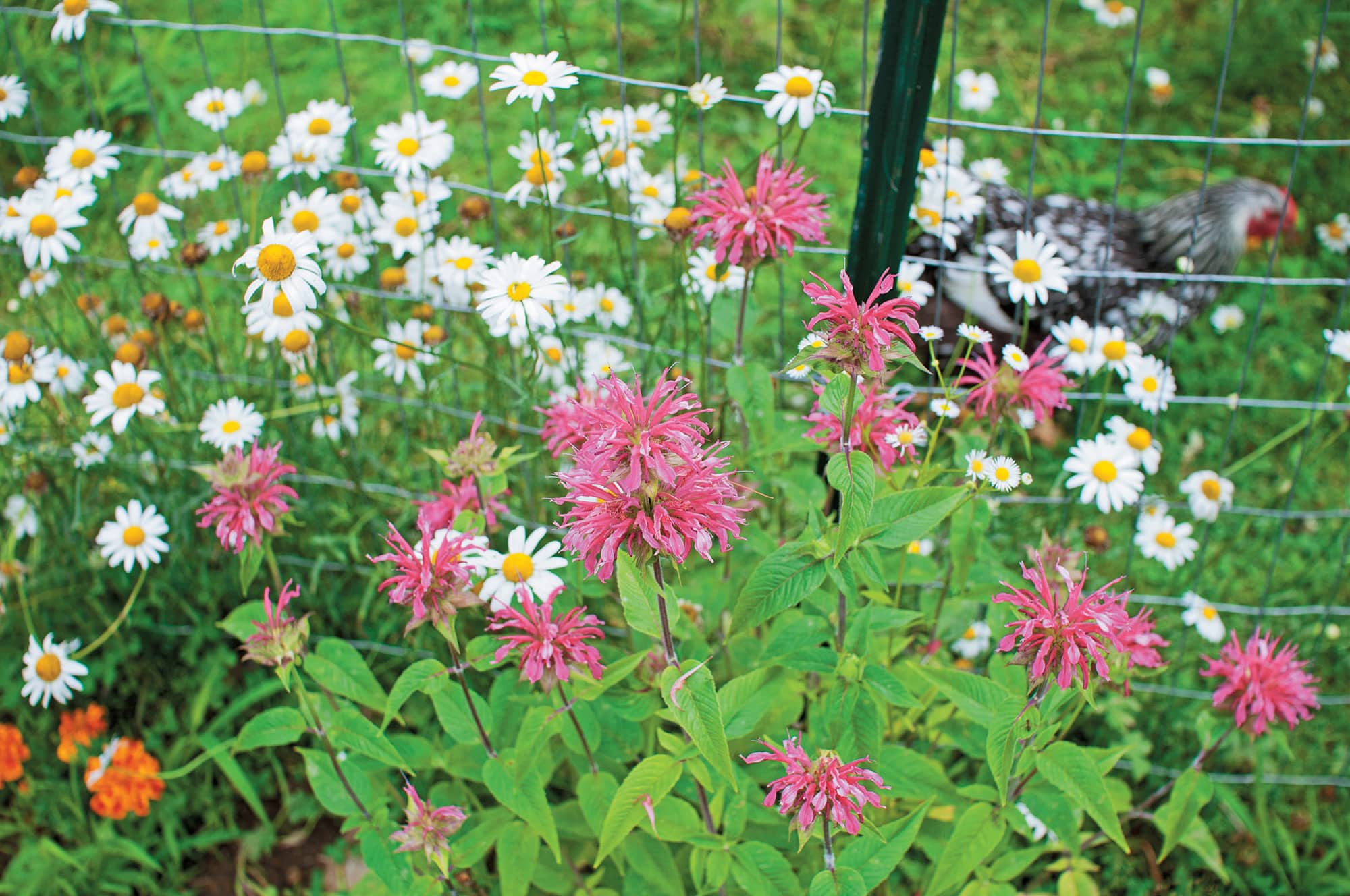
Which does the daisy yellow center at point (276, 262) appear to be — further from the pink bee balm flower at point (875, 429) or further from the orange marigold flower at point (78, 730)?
the orange marigold flower at point (78, 730)

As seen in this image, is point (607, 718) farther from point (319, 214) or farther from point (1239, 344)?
point (1239, 344)

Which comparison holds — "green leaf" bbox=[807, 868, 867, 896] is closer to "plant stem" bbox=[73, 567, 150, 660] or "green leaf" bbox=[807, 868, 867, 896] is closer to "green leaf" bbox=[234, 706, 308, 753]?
"green leaf" bbox=[234, 706, 308, 753]

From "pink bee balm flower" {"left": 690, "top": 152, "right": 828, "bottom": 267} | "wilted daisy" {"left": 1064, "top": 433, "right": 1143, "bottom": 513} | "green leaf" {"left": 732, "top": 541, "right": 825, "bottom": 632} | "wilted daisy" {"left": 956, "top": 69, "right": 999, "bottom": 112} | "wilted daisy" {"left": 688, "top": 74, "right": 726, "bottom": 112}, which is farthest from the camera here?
"wilted daisy" {"left": 956, "top": 69, "right": 999, "bottom": 112}

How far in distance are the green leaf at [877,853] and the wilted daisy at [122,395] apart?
1264mm

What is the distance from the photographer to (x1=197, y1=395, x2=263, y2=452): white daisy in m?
1.72

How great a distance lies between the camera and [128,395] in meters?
1.78

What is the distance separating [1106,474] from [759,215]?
0.70 m

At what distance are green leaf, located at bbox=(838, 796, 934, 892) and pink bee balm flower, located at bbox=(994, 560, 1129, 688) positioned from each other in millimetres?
250

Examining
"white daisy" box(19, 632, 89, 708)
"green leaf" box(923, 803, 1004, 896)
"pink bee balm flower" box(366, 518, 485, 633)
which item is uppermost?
"pink bee balm flower" box(366, 518, 485, 633)

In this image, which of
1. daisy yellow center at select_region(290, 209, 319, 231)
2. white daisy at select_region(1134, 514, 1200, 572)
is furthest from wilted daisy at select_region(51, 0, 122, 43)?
white daisy at select_region(1134, 514, 1200, 572)

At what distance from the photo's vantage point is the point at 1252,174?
3.43m

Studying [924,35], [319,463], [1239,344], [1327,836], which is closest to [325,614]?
[319,463]

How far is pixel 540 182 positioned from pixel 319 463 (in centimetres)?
86

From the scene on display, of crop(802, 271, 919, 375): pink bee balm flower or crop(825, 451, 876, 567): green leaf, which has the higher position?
crop(802, 271, 919, 375): pink bee balm flower
